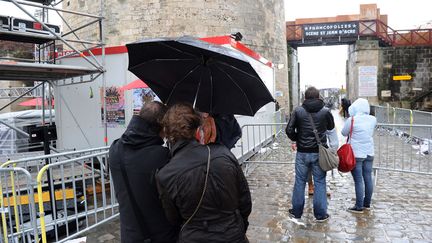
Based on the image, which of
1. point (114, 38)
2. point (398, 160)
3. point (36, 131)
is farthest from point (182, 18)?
point (36, 131)

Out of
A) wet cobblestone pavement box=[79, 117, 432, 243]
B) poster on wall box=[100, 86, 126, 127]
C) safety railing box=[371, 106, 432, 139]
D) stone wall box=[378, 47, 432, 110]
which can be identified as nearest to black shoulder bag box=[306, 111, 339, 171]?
wet cobblestone pavement box=[79, 117, 432, 243]

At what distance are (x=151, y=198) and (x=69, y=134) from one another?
21.9ft

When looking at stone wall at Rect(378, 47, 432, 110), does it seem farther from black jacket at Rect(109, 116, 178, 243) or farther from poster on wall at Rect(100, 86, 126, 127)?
black jacket at Rect(109, 116, 178, 243)

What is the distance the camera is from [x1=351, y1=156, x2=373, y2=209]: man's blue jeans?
5020 millimetres

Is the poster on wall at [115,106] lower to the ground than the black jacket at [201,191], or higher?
higher

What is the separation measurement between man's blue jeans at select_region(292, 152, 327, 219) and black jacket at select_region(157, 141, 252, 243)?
2.78m

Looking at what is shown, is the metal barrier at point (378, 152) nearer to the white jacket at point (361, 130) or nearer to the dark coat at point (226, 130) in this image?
the white jacket at point (361, 130)

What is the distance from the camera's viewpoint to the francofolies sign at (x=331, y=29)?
79.3ft

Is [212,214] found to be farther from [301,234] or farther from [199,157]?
[301,234]

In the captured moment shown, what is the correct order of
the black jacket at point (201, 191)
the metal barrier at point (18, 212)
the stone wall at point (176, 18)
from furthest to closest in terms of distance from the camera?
the stone wall at point (176, 18) → the metal barrier at point (18, 212) → the black jacket at point (201, 191)

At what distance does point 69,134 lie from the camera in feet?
26.8

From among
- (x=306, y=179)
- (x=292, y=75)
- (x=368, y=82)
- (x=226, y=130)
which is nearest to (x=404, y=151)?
(x=306, y=179)

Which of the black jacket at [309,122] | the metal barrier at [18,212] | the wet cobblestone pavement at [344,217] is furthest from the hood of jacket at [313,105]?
the metal barrier at [18,212]

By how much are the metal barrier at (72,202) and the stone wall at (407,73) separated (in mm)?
20871
